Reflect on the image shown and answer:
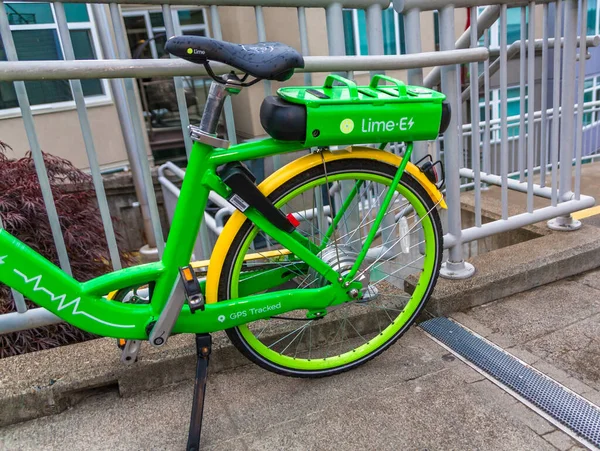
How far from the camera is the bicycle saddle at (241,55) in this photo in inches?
63.4

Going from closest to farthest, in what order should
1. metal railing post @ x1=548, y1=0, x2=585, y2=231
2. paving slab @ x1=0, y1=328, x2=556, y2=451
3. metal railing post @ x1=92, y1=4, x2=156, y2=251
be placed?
1. paving slab @ x1=0, y1=328, x2=556, y2=451
2. metal railing post @ x1=548, y1=0, x2=585, y2=231
3. metal railing post @ x1=92, y1=4, x2=156, y2=251

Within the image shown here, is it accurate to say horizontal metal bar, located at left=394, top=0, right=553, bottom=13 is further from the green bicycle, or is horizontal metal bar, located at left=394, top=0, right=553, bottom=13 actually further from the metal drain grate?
the metal drain grate

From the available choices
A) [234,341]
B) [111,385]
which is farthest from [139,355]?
[234,341]

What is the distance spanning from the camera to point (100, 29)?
6.88 metres

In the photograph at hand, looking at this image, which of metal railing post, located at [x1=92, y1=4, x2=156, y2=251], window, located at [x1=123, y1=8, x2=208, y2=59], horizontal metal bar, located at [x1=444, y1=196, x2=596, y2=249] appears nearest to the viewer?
horizontal metal bar, located at [x1=444, y1=196, x2=596, y2=249]

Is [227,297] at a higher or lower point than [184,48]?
lower

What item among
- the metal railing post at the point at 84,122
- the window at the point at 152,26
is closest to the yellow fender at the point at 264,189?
the metal railing post at the point at 84,122

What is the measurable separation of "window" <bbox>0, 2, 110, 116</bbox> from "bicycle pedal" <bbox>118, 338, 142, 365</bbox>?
840 cm

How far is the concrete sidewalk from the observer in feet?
6.11

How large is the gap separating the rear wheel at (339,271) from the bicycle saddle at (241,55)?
418 millimetres

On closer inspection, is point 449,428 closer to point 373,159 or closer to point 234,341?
point 234,341

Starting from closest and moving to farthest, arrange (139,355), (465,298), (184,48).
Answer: (184,48)
(139,355)
(465,298)

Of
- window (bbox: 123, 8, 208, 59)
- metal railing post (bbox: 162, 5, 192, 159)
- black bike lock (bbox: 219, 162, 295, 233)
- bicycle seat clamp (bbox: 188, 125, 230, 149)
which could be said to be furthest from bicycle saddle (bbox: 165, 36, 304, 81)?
window (bbox: 123, 8, 208, 59)

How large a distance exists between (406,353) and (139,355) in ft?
3.97
